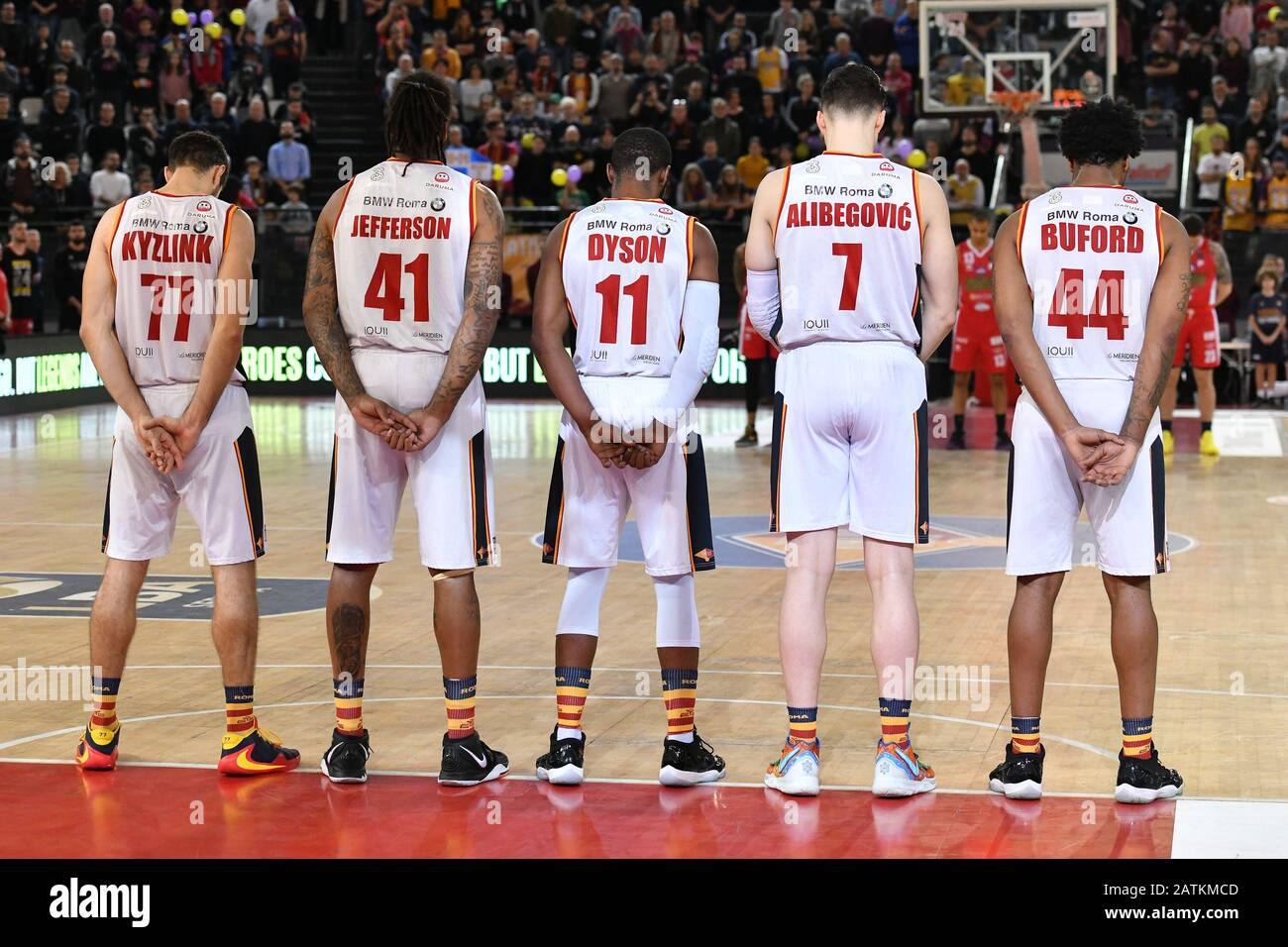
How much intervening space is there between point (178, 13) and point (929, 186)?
20.7 m

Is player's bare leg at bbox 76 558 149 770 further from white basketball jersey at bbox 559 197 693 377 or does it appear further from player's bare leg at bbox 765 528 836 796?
player's bare leg at bbox 765 528 836 796

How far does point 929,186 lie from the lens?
18.5ft

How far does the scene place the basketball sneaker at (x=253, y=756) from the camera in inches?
227

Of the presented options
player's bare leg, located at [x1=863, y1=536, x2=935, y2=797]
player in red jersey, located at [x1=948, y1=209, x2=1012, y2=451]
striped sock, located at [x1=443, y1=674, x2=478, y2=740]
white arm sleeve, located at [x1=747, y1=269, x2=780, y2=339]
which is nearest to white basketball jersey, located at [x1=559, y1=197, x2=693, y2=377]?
white arm sleeve, located at [x1=747, y1=269, x2=780, y2=339]

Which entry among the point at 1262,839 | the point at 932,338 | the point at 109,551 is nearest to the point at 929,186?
the point at 932,338

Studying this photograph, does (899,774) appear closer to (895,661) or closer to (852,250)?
(895,661)

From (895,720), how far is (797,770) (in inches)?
13.3

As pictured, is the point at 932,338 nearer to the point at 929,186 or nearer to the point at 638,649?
the point at 929,186

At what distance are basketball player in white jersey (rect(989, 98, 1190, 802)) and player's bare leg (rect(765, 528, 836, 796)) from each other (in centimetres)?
58

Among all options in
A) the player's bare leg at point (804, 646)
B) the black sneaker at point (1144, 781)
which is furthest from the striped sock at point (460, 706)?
the black sneaker at point (1144, 781)

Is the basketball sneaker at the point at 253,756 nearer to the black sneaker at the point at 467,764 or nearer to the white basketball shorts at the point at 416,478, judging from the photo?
the black sneaker at the point at 467,764

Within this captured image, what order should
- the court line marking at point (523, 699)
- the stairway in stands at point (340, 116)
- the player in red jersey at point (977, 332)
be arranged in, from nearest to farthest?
the court line marking at point (523, 699)
the player in red jersey at point (977, 332)
the stairway in stands at point (340, 116)

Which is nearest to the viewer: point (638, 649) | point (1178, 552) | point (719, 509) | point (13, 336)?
point (638, 649)

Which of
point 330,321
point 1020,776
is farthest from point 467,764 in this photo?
point 1020,776
